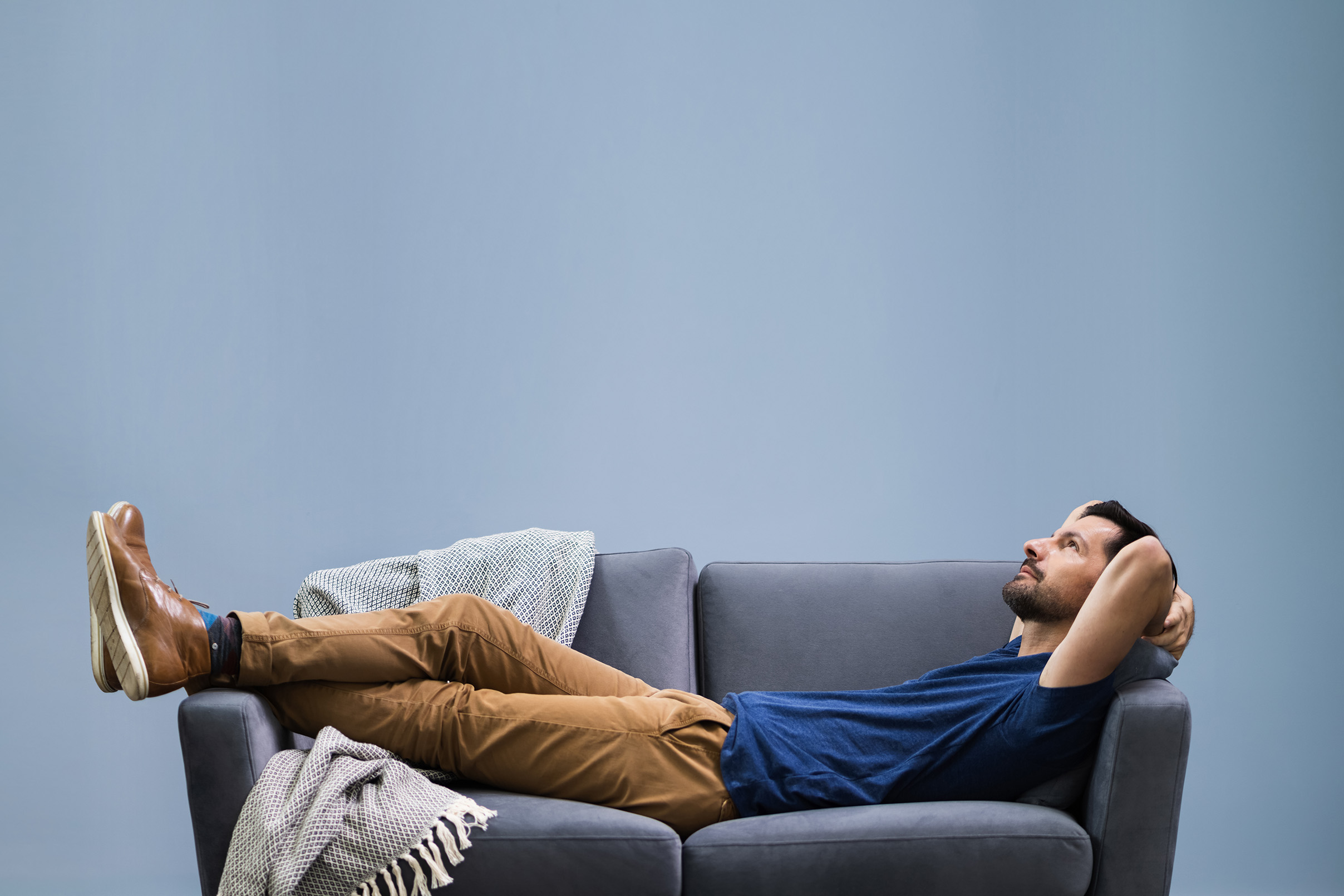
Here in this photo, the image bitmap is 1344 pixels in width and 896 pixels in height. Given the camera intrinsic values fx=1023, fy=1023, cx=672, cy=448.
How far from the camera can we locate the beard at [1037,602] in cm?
184

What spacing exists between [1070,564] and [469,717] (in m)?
1.11

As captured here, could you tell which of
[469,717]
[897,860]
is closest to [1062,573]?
[897,860]

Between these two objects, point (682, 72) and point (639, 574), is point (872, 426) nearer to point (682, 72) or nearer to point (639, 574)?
point (639, 574)

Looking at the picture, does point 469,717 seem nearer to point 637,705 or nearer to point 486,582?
point 637,705

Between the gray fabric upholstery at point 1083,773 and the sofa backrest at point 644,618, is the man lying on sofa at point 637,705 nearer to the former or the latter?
the gray fabric upholstery at point 1083,773

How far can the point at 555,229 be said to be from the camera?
2.82m

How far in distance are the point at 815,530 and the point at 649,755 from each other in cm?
118

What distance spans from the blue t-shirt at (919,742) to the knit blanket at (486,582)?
0.49 meters

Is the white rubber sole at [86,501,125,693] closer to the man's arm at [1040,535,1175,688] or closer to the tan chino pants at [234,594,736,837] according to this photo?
the tan chino pants at [234,594,736,837]

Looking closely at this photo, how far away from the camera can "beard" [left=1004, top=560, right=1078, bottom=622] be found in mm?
1844

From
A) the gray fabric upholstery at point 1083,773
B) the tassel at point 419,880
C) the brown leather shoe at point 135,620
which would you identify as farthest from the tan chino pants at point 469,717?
the gray fabric upholstery at point 1083,773

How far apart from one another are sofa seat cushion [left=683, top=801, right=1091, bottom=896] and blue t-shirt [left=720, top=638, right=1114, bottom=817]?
123mm

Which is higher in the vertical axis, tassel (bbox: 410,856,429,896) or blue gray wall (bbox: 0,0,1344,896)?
blue gray wall (bbox: 0,0,1344,896)

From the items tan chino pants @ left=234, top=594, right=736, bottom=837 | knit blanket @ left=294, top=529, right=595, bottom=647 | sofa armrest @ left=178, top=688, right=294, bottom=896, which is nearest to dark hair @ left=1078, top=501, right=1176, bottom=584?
tan chino pants @ left=234, top=594, right=736, bottom=837
